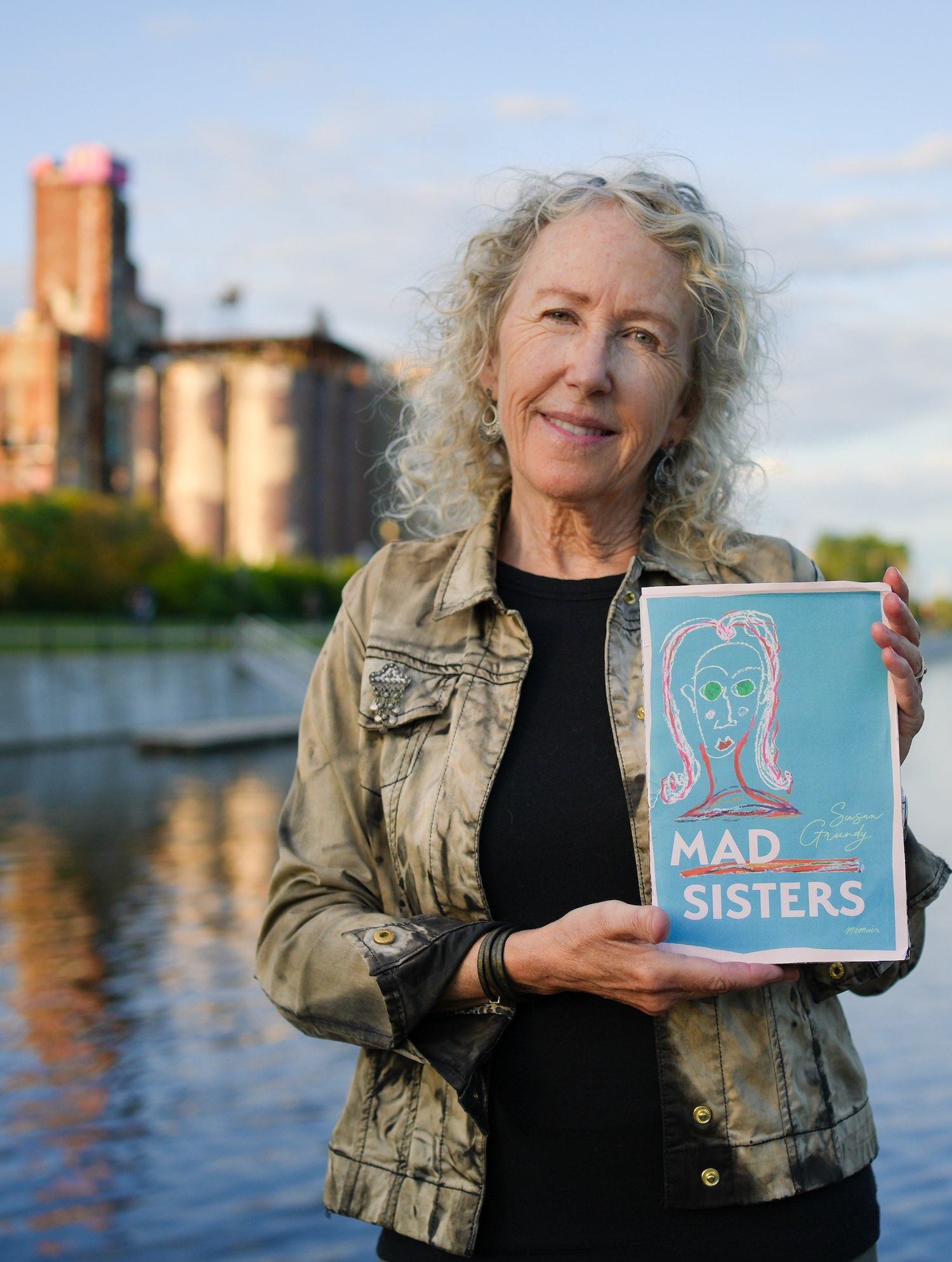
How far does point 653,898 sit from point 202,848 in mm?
12775

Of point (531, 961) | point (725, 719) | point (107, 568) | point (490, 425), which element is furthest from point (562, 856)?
point (107, 568)

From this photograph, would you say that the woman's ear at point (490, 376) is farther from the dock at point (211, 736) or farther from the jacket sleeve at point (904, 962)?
the dock at point (211, 736)

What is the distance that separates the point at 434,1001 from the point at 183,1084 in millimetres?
5268

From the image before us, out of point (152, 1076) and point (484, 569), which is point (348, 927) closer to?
point (484, 569)

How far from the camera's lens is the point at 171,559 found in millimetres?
38344

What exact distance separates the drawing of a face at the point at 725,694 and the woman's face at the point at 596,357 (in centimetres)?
39

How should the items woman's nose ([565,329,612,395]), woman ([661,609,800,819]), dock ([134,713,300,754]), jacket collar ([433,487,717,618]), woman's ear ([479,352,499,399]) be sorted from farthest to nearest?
dock ([134,713,300,754]), woman's ear ([479,352,499,399]), jacket collar ([433,487,717,618]), woman's nose ([565,329,612,395]), woman ([661,609,800,819])

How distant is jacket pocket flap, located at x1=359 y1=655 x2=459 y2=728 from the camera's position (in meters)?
2.25

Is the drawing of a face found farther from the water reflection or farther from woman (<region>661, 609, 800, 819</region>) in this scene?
the water reflection

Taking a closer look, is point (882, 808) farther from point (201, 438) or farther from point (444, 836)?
point (201, 438)

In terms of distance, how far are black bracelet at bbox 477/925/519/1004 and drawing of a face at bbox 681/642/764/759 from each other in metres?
0.42

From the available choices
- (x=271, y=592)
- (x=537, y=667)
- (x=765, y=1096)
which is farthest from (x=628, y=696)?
(x=271, y=592)

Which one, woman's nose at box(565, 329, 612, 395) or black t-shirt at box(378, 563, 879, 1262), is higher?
woman's nose at box(565, 329, 612, 395)

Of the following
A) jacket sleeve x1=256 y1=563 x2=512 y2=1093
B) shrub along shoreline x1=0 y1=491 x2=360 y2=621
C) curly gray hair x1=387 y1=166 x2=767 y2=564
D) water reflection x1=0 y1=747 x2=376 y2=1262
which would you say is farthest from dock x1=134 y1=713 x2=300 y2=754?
jacket sleeve x1=256 y1=563 x2=512 y2=1093
